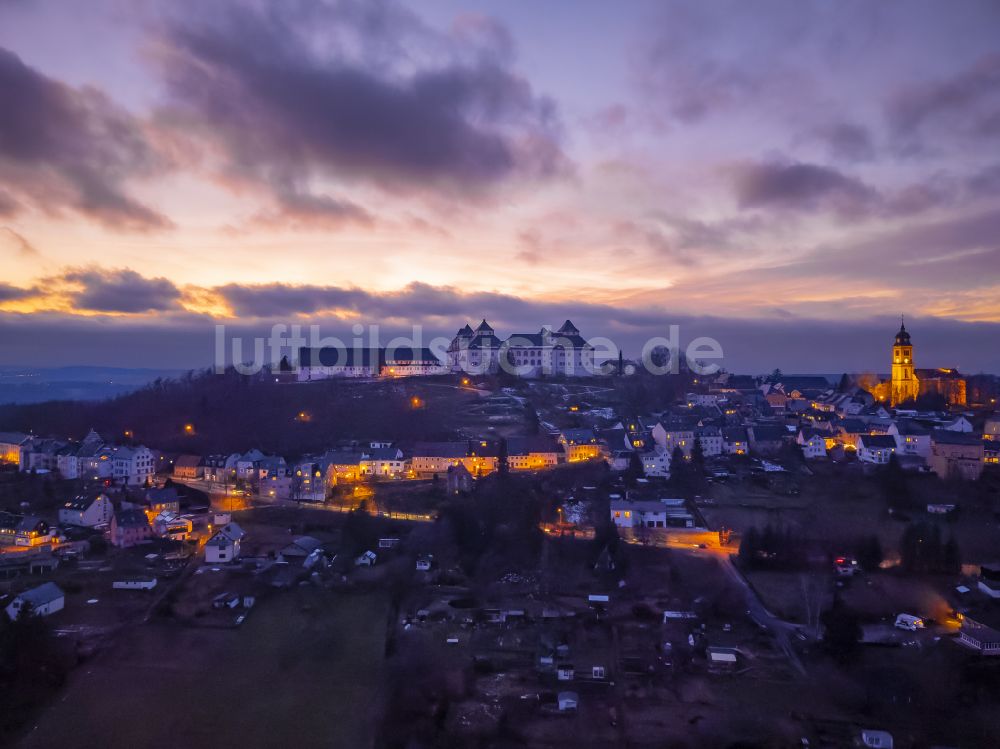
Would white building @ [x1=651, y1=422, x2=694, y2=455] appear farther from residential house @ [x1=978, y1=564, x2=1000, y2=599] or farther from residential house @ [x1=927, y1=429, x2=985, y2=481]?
residential house @ [x1=978, y1=564, x2=1000, y2=599]

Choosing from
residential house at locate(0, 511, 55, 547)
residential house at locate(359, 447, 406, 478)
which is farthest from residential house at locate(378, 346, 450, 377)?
residential house at locate(0, 511, 55, 547)

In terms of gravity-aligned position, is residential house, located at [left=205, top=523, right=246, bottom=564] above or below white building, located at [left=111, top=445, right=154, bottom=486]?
below

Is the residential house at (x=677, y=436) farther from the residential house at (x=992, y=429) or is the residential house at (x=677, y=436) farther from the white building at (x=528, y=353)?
the white building at (x=528, y=353)

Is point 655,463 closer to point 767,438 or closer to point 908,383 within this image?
point 767,438

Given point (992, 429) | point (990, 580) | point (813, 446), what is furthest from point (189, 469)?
point (992, 429)

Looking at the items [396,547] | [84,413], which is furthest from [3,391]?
[396,547]
